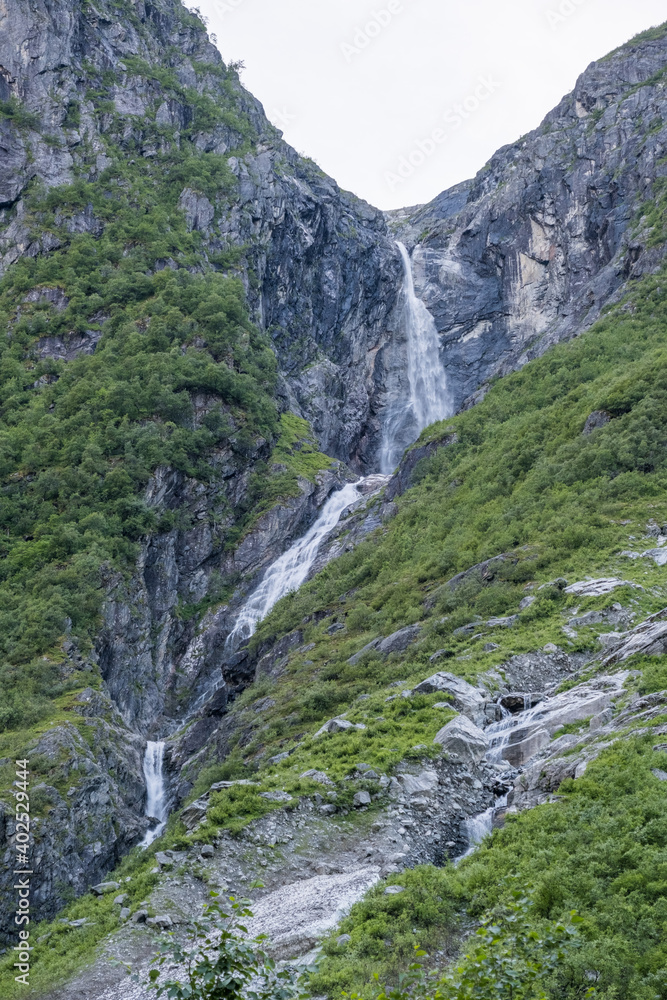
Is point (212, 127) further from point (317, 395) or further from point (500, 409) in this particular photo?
point (500, 409)

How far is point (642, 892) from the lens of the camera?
8.78 metres

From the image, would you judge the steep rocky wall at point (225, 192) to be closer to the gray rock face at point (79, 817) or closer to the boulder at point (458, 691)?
the gray rock face at point (79, 817)

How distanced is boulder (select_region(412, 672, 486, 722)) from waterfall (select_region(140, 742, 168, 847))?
1691cm

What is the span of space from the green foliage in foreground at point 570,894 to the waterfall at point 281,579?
36061 millimetres

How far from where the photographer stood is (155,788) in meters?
36.5

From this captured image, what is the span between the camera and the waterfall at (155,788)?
1277 inches

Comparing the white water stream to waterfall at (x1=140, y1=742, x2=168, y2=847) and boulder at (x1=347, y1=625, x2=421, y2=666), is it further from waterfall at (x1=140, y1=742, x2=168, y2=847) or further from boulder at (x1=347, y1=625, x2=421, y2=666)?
waterfall at (x1=140, y1=742, x2=168, y2=847)

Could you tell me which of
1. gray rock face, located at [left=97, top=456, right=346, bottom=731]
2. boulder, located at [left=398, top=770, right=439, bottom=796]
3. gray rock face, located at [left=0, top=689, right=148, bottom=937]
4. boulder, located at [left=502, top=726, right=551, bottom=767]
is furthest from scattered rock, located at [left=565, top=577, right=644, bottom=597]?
gray rock face, located at [left=97, top=456, right=346, bottom=731]

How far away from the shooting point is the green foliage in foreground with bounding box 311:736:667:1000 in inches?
312

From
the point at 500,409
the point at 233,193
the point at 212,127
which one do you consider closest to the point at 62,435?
the point at 500,409

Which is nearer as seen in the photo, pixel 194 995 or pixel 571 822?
pixel 194 995

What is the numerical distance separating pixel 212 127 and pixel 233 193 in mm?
12740

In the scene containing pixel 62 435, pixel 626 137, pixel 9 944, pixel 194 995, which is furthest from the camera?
pixel 626 137

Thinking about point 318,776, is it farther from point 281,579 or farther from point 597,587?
point 281,579
